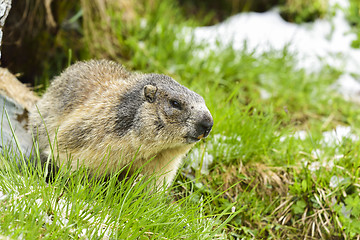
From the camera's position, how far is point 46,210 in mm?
2893

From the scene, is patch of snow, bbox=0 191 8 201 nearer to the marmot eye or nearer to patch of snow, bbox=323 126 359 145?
the marmot eye

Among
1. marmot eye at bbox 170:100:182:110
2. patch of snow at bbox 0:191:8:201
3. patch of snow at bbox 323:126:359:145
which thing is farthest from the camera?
patch of snow at bbox 323:126:359:145

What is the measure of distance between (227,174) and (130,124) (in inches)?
58.2

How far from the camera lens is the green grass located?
296cm

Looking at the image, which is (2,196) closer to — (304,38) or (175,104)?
(175,104)

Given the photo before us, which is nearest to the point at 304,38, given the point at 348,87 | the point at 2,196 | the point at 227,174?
the point at 348,87

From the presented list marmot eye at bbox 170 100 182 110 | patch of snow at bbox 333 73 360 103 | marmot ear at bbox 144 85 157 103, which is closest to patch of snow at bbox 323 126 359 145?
patch of snow at bbox 333 73 360 103

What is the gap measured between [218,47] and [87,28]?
221 cm

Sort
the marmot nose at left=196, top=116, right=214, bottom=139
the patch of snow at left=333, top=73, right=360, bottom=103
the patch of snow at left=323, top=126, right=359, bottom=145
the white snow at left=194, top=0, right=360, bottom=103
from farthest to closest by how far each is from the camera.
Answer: the white snow at left=194, top=0, right=360, bottom=103
the patch of snow at left=333, top=73, right=360, bottom=103
the patch of snow at left=323, top=126, right=359, bottom=145
the marmot nose at left=196, top=116, right=214, bottom=139

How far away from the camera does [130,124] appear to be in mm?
3539

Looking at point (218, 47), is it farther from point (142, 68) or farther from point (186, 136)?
point (186, 136)

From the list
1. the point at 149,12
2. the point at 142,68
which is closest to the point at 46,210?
the point at 142,68

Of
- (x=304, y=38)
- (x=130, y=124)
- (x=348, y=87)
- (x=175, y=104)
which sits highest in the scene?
(x=175, y=104)

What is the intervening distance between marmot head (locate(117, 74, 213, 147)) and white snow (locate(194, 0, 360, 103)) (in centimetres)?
371
